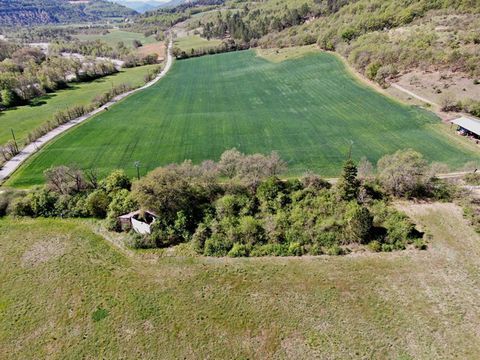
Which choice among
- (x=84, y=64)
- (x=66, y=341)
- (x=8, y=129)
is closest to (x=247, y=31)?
(x=84, y=64)

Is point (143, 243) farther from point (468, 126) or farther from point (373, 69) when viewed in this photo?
point (373, 69)

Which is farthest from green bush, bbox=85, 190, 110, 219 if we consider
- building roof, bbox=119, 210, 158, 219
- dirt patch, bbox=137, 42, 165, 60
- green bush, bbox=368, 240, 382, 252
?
dirt patch, bbox=137, 42, 165, 60

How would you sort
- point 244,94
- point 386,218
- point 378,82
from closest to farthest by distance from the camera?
1. point 386,218
2. point 378,82
3. point 244,94

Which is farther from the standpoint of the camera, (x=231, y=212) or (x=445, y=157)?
(x=445, y=157)

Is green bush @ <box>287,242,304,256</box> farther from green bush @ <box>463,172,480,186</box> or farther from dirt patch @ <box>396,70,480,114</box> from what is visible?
dirt patch @ <box>396,70,480,114</box>

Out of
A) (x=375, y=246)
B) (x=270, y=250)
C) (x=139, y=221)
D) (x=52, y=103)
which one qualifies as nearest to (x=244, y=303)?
(x=270, y=250)

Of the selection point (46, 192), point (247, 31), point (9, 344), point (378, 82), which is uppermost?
point (247, 31)

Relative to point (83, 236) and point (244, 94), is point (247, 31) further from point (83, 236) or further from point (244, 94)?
point (83, 236)
